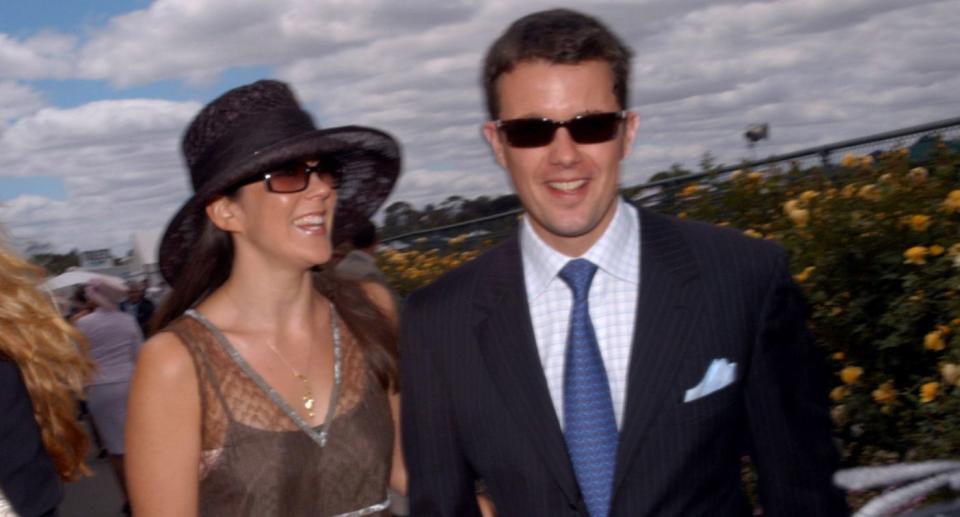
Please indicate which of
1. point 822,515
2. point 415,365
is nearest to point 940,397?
point 822,515

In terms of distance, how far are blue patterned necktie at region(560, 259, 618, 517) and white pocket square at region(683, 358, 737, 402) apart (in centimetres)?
17

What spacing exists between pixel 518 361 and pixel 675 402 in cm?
34

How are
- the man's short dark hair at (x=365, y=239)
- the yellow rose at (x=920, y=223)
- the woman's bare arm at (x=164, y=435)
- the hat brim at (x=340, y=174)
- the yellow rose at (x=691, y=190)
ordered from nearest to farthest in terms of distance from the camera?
1. the woman's bare arm at (x=164, y=435)
2. the hat brim at (x=340, y=174)
3. the yellow rose at (x=920, y=223)
4. the yellow rose at (x=691, y=190)
5. the man's short dark hair at (x=365, y=239)

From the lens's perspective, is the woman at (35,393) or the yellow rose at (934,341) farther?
the yellow rose at (934,341)

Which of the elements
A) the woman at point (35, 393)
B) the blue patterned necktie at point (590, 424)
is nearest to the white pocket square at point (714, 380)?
the blue patterned necktie at point (590, 424)

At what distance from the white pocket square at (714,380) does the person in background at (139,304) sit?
57.0 feet

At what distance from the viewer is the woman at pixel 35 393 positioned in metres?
3.25

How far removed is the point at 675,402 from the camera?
2.41 metres

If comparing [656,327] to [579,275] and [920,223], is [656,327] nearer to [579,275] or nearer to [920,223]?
[579,275]

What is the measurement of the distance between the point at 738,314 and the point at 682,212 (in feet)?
14.9

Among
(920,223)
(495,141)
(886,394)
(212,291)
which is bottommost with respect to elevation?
(886,394)

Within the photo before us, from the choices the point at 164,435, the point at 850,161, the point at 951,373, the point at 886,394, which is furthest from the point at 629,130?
the point at 850,161

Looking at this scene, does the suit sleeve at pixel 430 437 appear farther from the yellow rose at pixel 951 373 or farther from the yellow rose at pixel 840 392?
the yellow rose at pixel 840 392

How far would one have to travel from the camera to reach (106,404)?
9648mm
